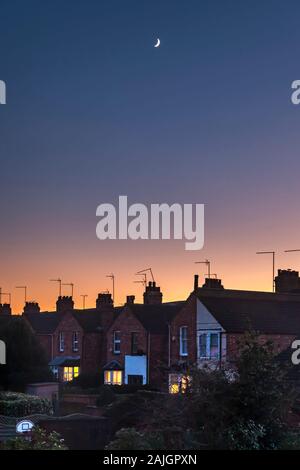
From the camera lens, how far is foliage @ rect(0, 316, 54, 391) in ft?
153

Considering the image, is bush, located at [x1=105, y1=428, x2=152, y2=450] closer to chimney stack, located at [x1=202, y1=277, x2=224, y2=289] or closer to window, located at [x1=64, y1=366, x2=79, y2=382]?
chimney stack, located at [x1=202, y1=277, x2=224, y2=289]

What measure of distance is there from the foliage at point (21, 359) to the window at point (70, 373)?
13.3 metres

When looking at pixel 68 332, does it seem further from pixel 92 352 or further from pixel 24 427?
pixel 24 427

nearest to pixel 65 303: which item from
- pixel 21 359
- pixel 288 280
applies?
pixel 21 359

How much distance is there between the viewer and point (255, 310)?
1845 inches

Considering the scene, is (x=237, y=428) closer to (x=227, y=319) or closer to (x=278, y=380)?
(x=278, y=380)

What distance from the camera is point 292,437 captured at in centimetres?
2120

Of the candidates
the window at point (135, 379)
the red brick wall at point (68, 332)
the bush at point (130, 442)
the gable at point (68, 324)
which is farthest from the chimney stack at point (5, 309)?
the bush at point (130, 442)

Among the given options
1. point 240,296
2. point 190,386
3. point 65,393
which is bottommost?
point 65,393

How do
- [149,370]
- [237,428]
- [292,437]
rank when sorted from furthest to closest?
[149,370], [292,437], [237,428]

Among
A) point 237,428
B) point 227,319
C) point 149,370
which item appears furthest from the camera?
point 149,370

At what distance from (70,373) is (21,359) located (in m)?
15.7
